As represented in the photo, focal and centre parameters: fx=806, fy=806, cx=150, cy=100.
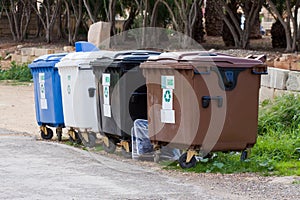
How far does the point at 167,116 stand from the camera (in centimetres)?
872

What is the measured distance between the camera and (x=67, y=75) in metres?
10.8

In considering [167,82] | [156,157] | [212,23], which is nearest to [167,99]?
[167,82]

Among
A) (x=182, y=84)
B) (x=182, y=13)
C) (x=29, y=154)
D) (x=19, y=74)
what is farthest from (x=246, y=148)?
(x=19, y=74)

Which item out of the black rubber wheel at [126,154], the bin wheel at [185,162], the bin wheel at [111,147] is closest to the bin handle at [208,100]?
the bin wheel at [185,162]

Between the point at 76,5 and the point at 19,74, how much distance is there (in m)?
4.92

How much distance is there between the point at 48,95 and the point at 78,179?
3.45 meters

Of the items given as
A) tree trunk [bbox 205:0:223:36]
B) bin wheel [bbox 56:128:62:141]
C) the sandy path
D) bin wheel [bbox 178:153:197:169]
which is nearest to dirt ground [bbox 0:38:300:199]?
bin wheel [bbox 178:153:197:169]

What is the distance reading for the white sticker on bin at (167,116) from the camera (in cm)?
866

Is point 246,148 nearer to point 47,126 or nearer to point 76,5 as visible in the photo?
point 47,126

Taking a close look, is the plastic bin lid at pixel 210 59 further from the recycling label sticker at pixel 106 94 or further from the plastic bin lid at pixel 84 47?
the plastic bin lid at pixel 84 47

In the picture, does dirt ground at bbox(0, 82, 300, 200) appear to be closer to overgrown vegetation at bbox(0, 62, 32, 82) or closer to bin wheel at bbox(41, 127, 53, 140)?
bin wheel at bbox(41, 127, 53, 140)

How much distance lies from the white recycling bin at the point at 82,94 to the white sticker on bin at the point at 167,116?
1.88 m

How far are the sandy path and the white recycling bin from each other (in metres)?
2.11

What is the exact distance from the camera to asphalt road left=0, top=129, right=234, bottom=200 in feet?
24.2
